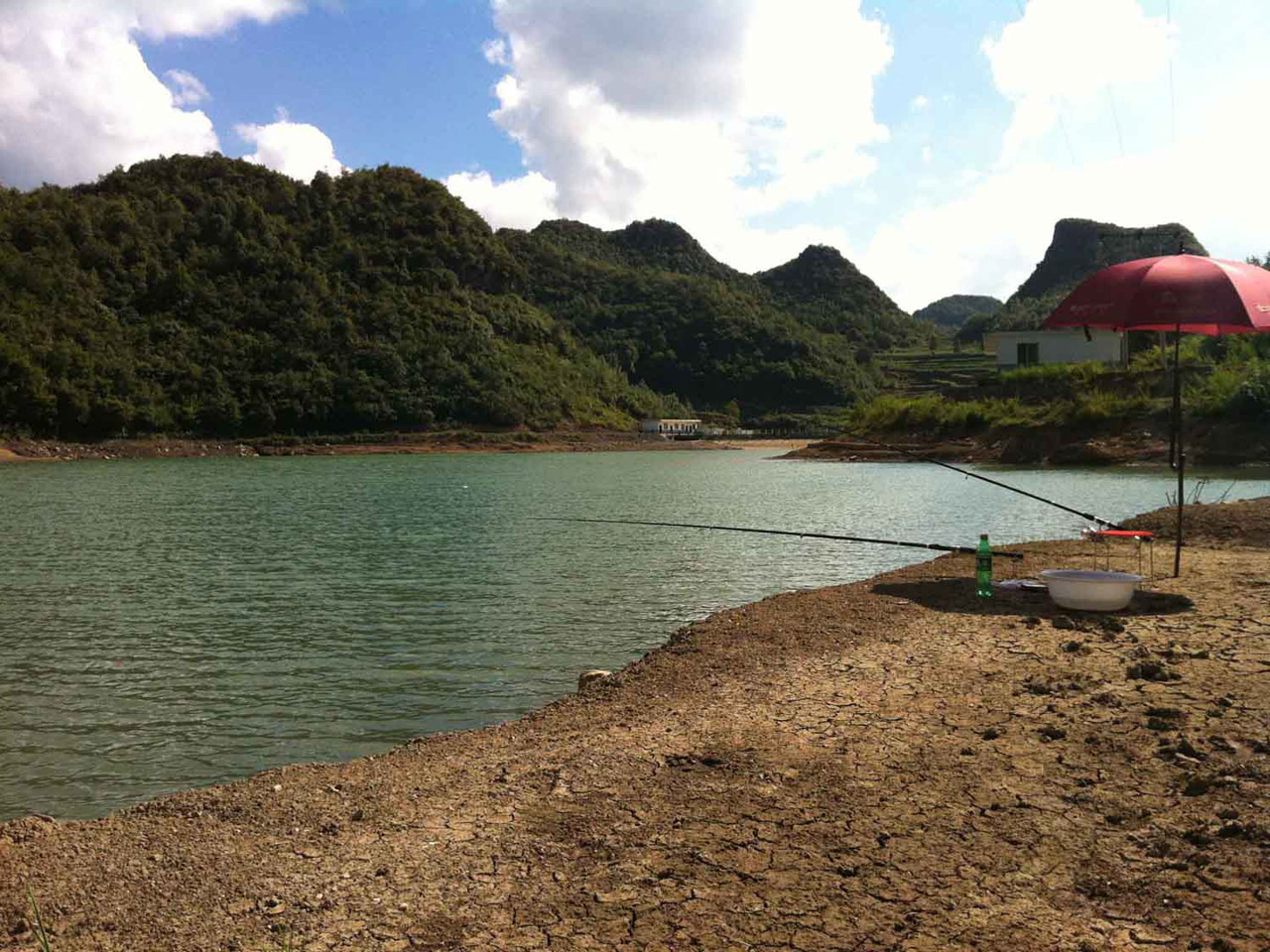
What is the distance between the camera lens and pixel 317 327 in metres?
104

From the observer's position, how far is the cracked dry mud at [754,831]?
124 inches

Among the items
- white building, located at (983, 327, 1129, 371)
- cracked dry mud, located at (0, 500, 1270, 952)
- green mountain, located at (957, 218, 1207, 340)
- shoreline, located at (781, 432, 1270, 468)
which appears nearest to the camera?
cracked dry mud, located at (0, 500, 1270, 952)

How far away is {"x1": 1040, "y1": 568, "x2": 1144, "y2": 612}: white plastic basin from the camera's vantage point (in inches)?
309

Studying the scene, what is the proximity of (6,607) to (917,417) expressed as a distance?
49.8 meters

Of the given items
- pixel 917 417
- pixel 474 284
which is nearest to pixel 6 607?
pixel 917 417

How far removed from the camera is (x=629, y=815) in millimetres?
4086

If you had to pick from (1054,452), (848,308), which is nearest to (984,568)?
(1054,452)

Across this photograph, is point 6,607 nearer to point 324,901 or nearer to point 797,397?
point 324,901

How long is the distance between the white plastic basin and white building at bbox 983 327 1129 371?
4708 centimetres

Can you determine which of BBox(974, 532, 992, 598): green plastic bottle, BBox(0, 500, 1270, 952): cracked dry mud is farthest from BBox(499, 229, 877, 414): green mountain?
BBox(0, 500, 1270, 952): cracked dry mud

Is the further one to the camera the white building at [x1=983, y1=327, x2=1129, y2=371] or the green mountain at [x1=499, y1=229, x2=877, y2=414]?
the green mountain at [x1=499, y1=229, x2=877, y2=414]

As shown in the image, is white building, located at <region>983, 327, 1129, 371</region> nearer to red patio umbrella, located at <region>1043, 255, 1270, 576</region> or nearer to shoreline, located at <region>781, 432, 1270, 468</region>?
shoreline, located at <region>781, 432, 1270, 468</region>

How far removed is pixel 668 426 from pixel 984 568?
104m

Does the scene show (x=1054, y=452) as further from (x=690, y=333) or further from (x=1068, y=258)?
(x=1068, y=258)
